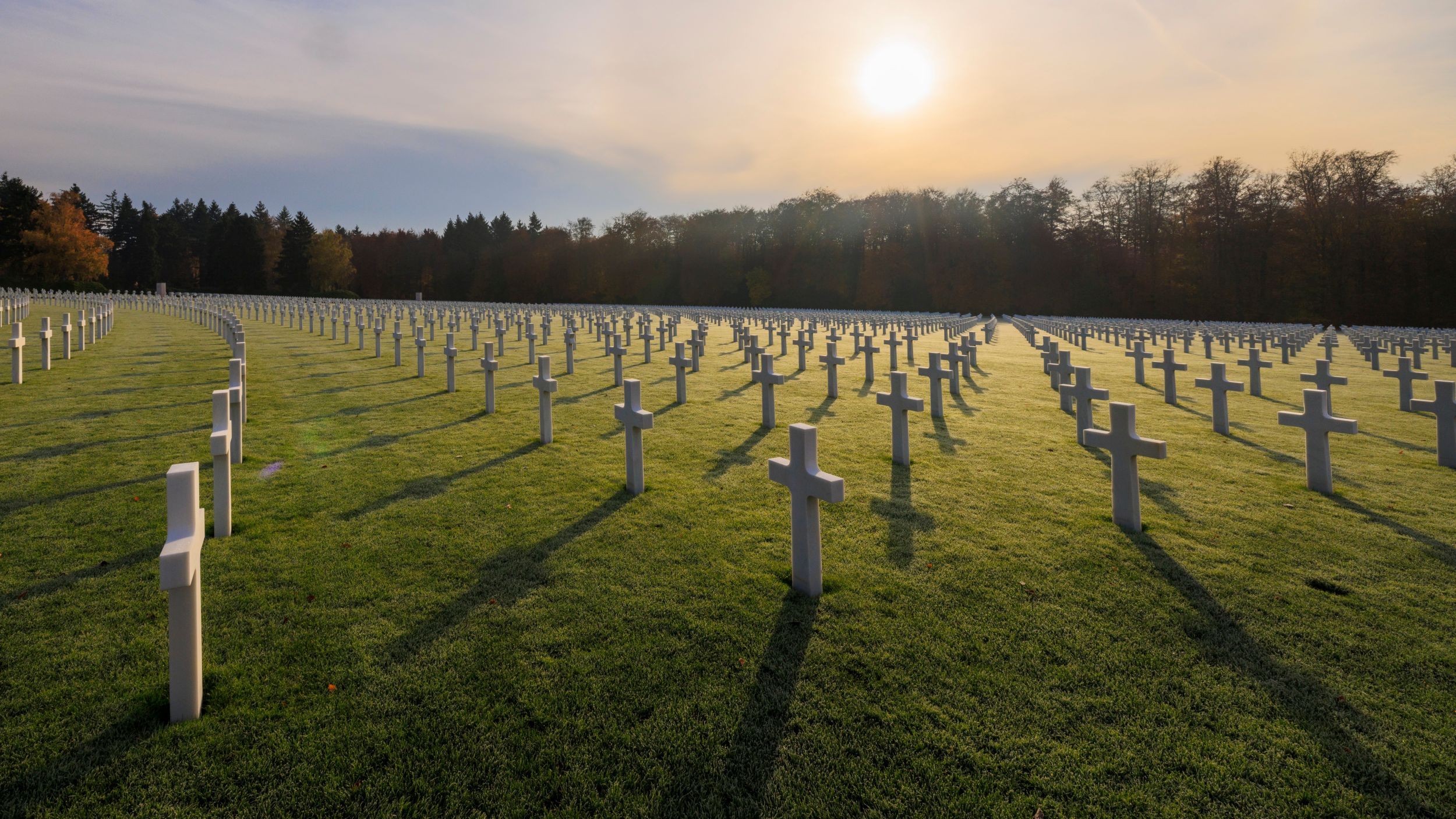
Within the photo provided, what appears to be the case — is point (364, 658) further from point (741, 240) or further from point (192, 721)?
point (741, 240)

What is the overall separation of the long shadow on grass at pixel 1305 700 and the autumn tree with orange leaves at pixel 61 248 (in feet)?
270

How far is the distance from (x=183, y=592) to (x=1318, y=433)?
7856 millimetres

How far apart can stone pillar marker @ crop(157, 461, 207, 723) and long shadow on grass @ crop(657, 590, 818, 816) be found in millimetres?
1928

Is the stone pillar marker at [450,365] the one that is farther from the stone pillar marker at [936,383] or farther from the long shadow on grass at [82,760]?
the long shadow on grass at [82,760]

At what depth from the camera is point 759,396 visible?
10969 millimetres

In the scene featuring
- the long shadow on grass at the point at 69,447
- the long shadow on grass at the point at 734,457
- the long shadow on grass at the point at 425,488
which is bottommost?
the long shadow on grass at the point at 425,488

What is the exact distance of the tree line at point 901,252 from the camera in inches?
1941

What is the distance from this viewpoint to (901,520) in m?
4.88

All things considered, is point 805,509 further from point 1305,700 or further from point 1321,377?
point 1321,377

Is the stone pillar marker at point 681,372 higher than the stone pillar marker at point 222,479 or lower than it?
higher

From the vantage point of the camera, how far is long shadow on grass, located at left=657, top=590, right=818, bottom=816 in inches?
85.2

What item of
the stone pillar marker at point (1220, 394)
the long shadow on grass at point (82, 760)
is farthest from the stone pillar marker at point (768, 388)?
the long shadow on grass at point (82, 760)

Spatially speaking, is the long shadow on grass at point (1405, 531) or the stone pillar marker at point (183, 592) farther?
the long shadow on grass at point (1405, 531)

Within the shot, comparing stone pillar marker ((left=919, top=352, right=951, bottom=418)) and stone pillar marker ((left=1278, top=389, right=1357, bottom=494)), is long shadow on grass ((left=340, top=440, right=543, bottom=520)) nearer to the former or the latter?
stone pillar marker ((left=919, top=352, right=951, bottom=418))
